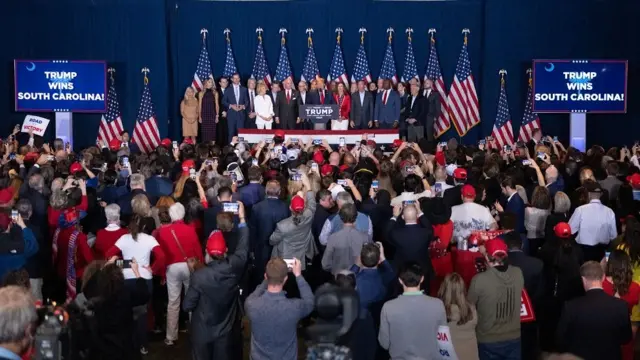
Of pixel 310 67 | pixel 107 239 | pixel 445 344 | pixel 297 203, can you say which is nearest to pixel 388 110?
pixel 310 67

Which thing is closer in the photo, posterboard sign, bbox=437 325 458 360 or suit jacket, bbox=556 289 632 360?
posterboard sign, bbox=437 325 458 360

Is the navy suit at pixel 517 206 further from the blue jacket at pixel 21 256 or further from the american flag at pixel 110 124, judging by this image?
the american flag at pixel 110 124

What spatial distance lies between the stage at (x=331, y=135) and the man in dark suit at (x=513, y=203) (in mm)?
8431

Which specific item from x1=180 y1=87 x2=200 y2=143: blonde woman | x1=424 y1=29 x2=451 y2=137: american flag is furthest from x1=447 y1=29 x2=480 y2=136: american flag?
x1=180 y1=87 x2=200 y2=143: blonde woman

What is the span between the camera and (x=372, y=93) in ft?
69.9

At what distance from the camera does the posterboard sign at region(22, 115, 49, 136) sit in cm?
2031

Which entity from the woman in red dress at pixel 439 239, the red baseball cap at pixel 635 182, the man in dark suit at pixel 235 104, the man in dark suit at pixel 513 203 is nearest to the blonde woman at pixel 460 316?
the woman in red dress at pixel 439 239

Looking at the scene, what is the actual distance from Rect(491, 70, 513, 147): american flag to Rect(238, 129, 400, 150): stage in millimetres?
3193

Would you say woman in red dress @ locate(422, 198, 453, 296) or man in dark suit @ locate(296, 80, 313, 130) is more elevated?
man in dark suit @ locate(296, 80, 313, 130)

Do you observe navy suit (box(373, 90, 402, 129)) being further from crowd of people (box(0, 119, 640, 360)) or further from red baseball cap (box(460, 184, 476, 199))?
red baseball cap (box(460, 184, 476, 199))

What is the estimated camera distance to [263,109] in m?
20.5

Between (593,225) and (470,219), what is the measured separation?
1.40 metres

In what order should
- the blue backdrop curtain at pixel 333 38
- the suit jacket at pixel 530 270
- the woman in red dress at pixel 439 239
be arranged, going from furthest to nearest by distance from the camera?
the blue backdrop curtain at pixel 333 38, the woman in red dress at pixel 439 239, the suit jacket at pixel 530 270

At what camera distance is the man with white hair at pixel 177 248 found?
30.1 ft
